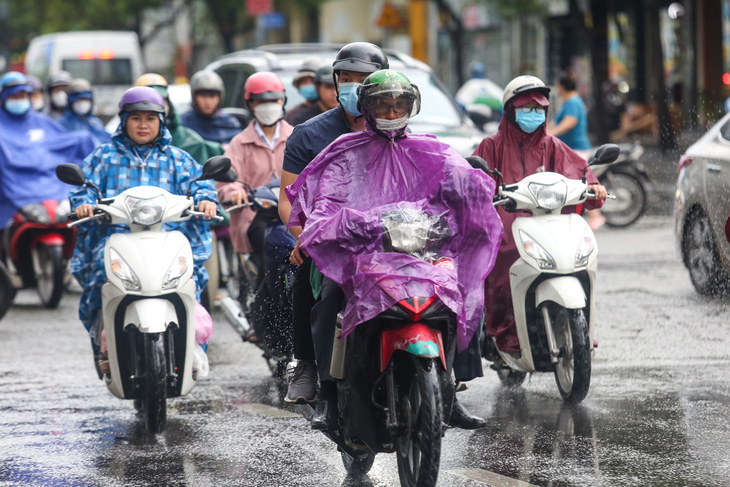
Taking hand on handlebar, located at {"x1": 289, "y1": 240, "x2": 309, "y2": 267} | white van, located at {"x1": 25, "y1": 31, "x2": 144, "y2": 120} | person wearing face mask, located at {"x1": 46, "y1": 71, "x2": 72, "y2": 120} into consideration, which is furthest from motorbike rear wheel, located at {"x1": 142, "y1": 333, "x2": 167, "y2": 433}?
white van, located at {"x1": 25, "y1": 31, "x2": 144, "y2": 120}

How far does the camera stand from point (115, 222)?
272 inches

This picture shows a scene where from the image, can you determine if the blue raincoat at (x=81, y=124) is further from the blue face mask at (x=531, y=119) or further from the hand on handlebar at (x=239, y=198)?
the blue face mask at (x=531, y=119)

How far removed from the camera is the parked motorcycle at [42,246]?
11727 millimetres

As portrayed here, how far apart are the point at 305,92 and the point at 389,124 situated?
232 inches

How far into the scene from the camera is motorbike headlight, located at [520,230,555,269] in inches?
280

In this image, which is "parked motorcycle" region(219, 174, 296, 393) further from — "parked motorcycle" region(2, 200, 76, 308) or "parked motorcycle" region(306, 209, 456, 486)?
"parked motorcycle" region(2, 200, 76, 308)

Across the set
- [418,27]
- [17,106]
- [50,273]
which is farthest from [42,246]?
[418,27]

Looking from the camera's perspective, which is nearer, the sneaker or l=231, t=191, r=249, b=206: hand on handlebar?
the sneaker

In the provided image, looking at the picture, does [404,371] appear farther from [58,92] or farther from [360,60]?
[58,92]

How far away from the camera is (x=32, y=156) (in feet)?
40.2

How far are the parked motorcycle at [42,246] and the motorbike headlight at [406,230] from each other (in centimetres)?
713

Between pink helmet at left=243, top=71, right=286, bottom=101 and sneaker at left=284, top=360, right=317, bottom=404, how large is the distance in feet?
11.5

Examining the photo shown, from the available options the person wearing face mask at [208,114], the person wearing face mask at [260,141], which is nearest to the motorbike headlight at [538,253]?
the person wearing face mask at [260,141]

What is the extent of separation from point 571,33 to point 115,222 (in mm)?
30956
